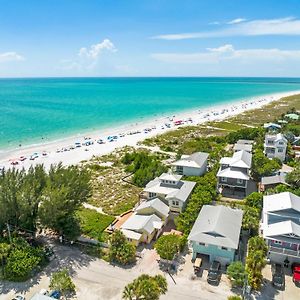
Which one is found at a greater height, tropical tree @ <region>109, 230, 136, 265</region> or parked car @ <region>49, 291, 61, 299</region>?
tropical tree @ <region>109, 230, 136, 265</region>

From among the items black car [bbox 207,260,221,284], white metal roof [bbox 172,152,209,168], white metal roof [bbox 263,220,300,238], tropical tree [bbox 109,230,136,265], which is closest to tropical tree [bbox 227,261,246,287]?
black car [bbox 207,260,221,284]

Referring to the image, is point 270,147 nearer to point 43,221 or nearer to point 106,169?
point 106,169

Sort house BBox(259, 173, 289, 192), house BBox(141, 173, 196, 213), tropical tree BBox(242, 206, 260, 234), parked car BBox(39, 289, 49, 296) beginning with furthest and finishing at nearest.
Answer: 1. house BBox(259, 173, 289, 192)
2. house BBox(141, 173, 196, 213)
3. tropical tree BBox(242, 206, 260, 234)
4. parked car BBox(39, 289, 49, 296)

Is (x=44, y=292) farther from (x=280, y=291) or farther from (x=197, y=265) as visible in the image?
(x=280, y=291)

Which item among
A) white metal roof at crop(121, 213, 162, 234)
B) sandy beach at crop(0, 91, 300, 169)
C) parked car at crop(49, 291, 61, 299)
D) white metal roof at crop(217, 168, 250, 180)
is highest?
white metal roof at crop(217, 168, 250, 180)

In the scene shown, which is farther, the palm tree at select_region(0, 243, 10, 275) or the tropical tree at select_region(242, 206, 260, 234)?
the tropical tree at select_region(242, 206, 260, 234)

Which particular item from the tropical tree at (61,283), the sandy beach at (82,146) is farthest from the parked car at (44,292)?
the sandy beach at (82,146)

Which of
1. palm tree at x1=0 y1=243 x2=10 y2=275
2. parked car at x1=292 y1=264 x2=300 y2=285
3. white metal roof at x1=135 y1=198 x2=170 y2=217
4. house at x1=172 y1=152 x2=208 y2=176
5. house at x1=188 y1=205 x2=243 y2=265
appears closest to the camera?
parked car at x1=292 y1=264 x2=300 y2=285

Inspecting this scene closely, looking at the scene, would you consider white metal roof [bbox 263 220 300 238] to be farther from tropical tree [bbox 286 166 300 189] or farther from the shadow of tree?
the shadow of tree
